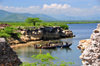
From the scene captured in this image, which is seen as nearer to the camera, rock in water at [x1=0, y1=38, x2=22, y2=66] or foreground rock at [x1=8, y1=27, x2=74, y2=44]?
rock in water at [x1=0, y1=38, x2=22, y2=66]

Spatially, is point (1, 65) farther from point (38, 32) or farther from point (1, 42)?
point (38, 32)

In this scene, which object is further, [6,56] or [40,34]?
[40,34]

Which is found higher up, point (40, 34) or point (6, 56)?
point (6, 56)

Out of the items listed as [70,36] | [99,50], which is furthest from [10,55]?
[70,36]

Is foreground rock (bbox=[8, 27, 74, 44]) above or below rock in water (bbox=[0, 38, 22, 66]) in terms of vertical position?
below

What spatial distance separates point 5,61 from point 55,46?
37.4 metres

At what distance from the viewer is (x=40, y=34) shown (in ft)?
248

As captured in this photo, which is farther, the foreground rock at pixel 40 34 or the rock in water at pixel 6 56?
the foreground rock at pixel 40 34

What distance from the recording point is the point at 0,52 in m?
19.4

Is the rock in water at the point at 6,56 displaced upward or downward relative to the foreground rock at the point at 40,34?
upward

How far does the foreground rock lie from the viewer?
2741 inches

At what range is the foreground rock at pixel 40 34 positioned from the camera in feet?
228

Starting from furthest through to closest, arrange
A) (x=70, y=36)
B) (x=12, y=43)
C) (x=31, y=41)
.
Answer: (x=70, y=36) → (x=31, y=41) → (x=12, y=43)

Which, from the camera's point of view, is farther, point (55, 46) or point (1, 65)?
point (55, 46)
